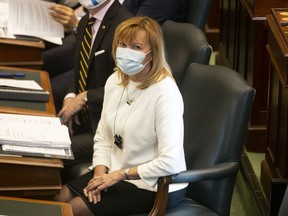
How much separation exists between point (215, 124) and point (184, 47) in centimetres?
59

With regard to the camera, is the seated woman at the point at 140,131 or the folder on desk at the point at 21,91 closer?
the seated woman at the point at 140,131

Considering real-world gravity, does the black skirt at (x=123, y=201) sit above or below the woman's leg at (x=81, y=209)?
above

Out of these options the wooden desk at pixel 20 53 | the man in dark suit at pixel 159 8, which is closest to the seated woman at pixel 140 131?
the man in dark suit at pixel 159 8

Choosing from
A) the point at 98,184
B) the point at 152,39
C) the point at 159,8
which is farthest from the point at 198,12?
the point at 98,184

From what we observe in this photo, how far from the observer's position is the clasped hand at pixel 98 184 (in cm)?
314

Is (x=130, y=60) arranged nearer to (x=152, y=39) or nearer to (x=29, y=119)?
(x=152, y=39)

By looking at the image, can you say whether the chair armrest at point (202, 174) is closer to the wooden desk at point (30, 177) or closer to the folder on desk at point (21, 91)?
the wooden desk at point (30, 177)

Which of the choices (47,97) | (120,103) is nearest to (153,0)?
(47,97)

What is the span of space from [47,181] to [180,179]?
0.49 meters

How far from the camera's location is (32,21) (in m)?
4.60

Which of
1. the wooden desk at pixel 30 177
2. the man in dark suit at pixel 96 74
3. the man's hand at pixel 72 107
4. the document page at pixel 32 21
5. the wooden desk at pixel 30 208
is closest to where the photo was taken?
the wooden desk at pixel 30 208

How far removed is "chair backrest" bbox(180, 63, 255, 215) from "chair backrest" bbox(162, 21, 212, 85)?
16cm

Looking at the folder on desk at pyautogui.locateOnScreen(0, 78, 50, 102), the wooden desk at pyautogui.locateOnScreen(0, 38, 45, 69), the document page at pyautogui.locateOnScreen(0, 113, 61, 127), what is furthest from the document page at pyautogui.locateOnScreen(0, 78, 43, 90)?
the wooden desk at pyautogui.locateOnScreen(0, 38, 45, 69)

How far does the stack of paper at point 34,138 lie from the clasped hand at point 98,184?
0.16 metres
